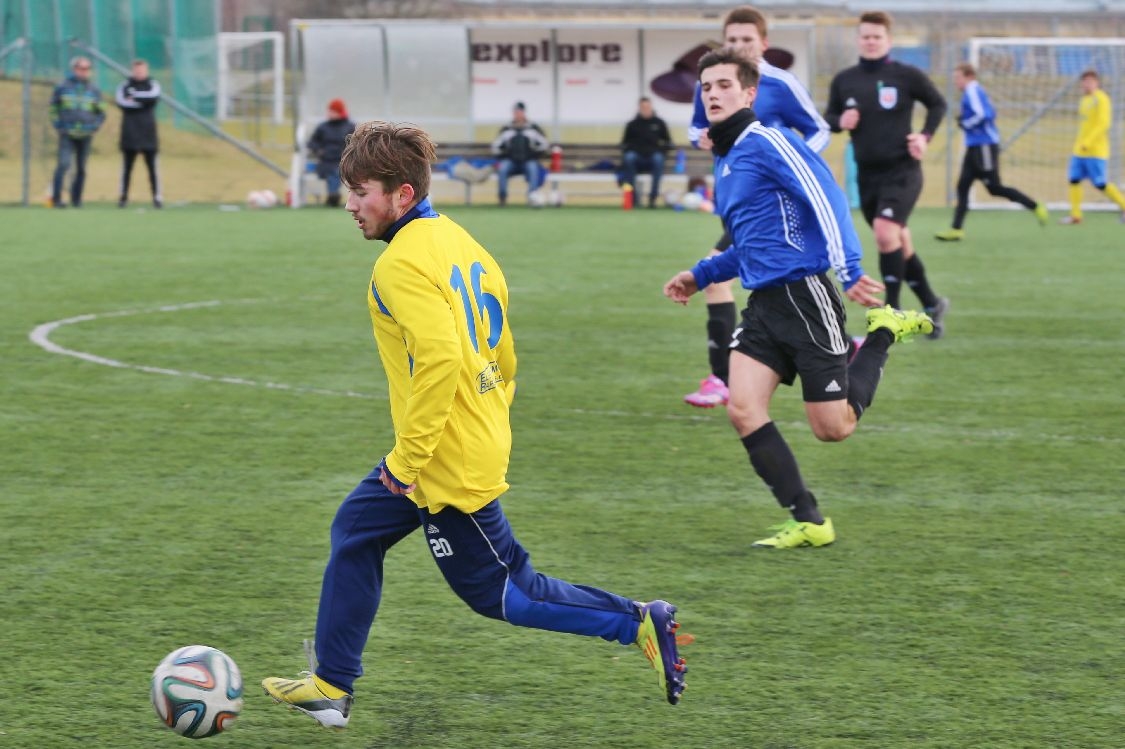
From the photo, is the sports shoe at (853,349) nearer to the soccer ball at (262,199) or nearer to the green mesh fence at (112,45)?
the soccer ball at (262,199)

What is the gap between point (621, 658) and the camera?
15.8 ft

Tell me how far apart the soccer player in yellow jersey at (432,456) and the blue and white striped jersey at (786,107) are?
394cm

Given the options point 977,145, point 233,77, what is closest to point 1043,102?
point 977,145

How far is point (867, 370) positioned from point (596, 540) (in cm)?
126

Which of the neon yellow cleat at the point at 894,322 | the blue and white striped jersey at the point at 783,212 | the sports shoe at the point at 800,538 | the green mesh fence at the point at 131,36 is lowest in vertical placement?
the sports shoe at the point at 800,538

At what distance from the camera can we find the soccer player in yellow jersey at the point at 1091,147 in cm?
2388

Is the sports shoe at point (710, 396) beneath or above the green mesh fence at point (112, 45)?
beneath

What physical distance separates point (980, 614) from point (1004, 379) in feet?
16.4

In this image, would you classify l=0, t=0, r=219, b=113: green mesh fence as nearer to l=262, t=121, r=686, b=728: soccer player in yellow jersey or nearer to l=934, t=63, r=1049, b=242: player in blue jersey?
l=934, t=63, r=1049, b=242: player in blue jersey

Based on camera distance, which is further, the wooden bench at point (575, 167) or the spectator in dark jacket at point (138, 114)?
the wooden bench at point (575, 167)

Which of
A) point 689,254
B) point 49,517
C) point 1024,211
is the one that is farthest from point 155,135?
point 49,517

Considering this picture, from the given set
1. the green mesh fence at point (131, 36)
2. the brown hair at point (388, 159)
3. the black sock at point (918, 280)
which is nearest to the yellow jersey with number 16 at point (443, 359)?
the brown hair at point (388, 159)

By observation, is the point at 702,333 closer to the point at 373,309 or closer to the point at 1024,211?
the point at 373,309

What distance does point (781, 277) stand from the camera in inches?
237
